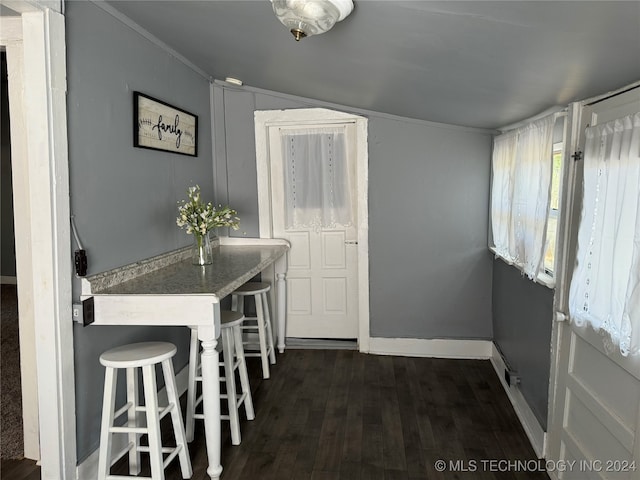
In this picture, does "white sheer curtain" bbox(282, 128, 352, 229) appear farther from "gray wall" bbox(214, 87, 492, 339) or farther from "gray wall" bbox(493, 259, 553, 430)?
"gray wall" bbox(493, 259, 553, 430)

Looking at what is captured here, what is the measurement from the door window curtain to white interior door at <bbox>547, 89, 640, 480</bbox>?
327mm

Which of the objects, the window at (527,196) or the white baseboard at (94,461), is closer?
the white baseboard at (94,461)

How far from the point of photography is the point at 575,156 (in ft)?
7.01

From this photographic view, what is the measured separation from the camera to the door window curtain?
98.0 inches

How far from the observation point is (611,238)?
68.5 inches

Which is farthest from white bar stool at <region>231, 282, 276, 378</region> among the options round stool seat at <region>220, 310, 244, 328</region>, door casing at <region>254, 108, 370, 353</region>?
round stool seat at <region>220, 310, 244, 328</region>

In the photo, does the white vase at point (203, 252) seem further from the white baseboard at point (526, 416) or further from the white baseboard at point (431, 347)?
the white baseboard at point (526, 416)

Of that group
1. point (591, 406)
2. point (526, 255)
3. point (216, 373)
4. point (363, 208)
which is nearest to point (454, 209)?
point (363, 208)

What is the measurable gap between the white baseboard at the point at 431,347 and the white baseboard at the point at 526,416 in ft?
1.17

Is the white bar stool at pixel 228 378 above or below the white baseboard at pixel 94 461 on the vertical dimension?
above

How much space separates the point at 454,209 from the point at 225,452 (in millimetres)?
2512

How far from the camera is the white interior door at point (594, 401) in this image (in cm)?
166

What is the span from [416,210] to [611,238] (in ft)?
7.48

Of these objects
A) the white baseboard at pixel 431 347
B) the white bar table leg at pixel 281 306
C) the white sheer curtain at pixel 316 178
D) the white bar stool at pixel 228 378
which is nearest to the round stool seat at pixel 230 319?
the white bar stool at pixel 228 378
